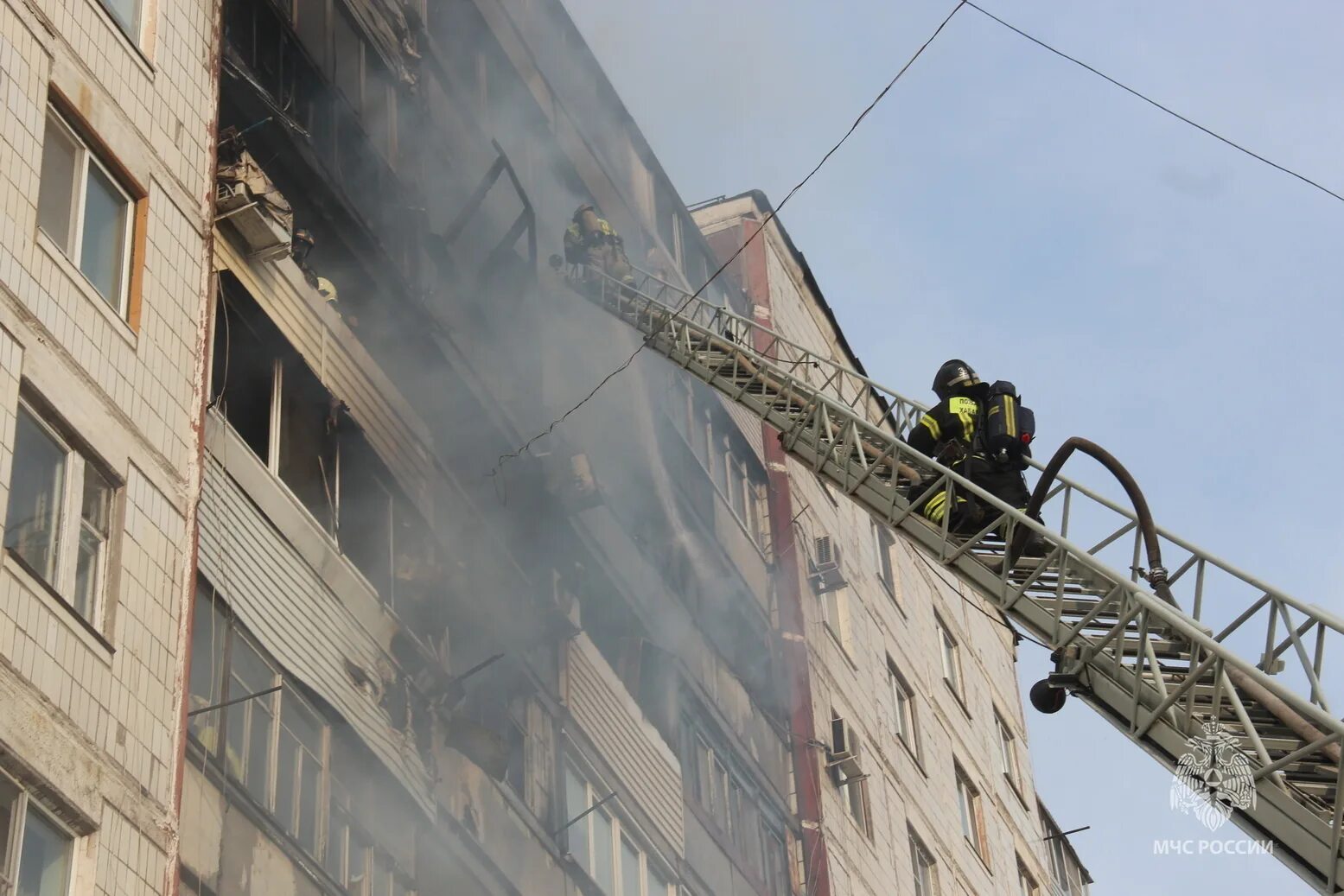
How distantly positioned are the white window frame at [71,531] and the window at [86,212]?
127cm

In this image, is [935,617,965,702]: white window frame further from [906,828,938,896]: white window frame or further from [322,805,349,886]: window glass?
[322,805,349,886]: window glass

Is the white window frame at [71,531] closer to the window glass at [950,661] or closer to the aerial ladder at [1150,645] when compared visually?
the aerial ladder at [1150,645]

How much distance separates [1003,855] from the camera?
34.4m

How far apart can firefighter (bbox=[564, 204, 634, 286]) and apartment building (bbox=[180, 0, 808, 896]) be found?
1.34 ft

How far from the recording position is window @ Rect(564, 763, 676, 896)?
18781 mm

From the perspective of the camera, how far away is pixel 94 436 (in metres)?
12.1

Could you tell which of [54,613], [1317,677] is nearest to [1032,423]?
[1317,677]

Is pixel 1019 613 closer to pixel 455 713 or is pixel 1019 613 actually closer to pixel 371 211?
pixel 455 713

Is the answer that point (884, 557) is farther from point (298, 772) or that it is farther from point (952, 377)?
point (298, 772)

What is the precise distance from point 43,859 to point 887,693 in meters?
21.2

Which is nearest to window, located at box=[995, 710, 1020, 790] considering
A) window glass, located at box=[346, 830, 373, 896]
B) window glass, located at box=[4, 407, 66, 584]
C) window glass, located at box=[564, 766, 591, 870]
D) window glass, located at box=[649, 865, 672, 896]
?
window glass, located at box=[649, 865, 672, 896]

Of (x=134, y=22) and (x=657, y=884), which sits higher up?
(x=134, y=22)

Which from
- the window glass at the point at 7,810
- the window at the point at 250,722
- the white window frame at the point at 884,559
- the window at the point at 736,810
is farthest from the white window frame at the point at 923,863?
the window glass at the point at 7,810

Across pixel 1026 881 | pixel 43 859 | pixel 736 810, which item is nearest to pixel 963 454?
pixel 43 859
